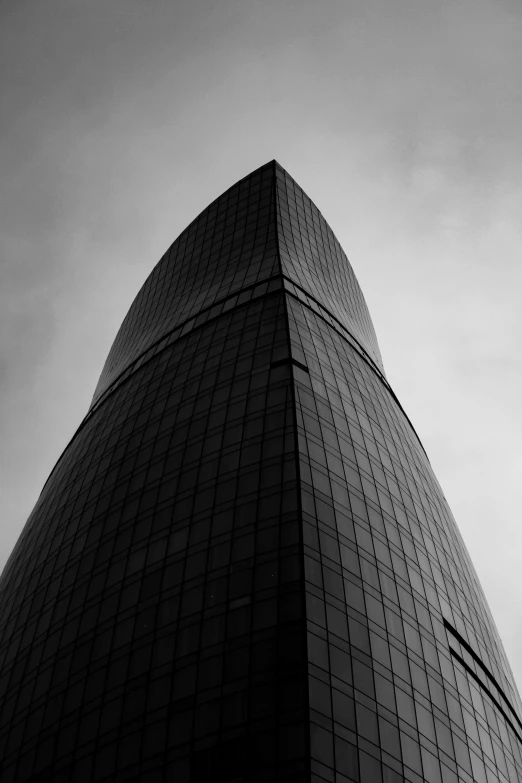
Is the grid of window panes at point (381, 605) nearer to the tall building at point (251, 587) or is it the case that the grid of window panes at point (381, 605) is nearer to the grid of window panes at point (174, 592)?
the tall building at point (251, 587)

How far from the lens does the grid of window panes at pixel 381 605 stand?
36.0 metres

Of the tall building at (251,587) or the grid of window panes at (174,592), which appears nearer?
the grid of window panes at (174,592)

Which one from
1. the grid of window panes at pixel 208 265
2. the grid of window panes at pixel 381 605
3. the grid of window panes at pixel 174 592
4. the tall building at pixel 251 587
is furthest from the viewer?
the grid of window panes at pixel 208 265

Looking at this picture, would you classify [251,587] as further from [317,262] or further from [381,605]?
[317,262]

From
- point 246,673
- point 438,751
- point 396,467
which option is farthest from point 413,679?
point 396,467

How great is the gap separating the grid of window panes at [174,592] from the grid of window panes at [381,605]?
146 centimetres

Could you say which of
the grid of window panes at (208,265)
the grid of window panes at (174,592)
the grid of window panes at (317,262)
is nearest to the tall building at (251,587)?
the grid of window panes at (174,592)

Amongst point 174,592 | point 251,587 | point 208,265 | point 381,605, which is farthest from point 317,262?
point 251,587

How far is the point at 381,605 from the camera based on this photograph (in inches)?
1672

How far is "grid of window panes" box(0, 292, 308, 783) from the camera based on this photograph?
1405 inches

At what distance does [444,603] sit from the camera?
162 feet

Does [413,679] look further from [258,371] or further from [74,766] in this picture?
[258,371]

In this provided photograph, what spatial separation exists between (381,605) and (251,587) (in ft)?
22.3

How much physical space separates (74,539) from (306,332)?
65.7ft
